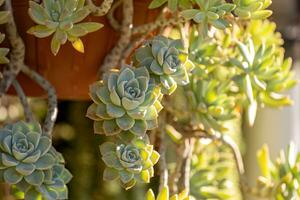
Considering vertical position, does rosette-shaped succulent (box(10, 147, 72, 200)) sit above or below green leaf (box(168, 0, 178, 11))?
below

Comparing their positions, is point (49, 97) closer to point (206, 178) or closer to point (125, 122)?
point (125, 122)

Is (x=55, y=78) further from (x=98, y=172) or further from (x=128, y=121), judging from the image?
(x=98, y=172)

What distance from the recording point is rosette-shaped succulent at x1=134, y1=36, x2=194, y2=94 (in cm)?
63

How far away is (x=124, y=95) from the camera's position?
608mm

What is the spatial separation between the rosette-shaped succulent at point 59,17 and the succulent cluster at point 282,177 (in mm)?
322

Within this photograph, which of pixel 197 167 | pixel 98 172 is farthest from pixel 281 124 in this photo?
pixel 197 167

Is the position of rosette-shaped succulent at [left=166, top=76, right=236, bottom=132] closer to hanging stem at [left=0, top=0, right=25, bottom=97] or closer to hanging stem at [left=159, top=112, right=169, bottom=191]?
hanging stem at [left=159, top=112, right=169, bottom=191]

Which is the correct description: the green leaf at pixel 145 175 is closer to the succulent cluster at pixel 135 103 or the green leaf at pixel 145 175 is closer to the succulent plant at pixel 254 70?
the succulent cluster at pixel 135 103

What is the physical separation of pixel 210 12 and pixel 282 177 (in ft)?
0.90

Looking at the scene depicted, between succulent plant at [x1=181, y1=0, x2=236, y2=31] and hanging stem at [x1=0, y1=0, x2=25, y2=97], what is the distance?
172mm

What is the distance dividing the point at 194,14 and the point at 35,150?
0.63 feet

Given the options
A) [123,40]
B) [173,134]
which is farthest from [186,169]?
[123,40]

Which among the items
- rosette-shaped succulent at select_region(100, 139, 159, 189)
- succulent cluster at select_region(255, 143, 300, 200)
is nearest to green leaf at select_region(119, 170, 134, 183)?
rosette-shaped succulent at select_region(100, 139, 159, 189)

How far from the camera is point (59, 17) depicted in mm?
623
